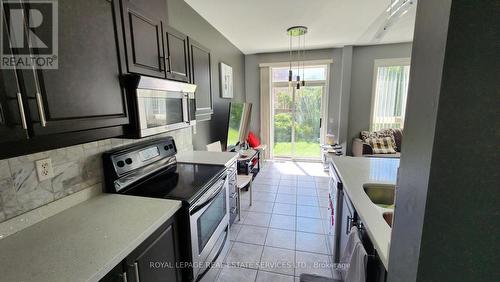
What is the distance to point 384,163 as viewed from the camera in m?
2.18

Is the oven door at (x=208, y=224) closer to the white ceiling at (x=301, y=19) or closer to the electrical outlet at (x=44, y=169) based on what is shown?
the electrical outlet at (x=44, y=169)

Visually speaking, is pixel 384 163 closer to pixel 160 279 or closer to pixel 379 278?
pixel 379 278

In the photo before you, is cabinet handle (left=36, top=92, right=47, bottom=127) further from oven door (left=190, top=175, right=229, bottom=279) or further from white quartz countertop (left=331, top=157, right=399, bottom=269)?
white quartz countertop (left=331, top=157, right=399, bottom=269)

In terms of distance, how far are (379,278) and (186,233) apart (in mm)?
1099

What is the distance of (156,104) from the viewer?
5.00 feet

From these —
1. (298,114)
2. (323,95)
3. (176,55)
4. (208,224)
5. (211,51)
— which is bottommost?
(208,224)

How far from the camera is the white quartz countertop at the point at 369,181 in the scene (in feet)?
3.12

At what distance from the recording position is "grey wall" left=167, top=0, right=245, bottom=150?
2.35 meters

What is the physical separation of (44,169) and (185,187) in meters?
0.79

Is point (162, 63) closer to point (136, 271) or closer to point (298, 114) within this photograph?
point (136, 271)

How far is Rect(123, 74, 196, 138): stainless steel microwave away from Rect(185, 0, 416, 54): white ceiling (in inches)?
55.3

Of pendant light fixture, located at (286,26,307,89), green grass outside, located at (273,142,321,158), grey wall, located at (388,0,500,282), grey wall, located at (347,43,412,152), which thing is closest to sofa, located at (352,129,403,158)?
grey wall, located at (347,43,412,152)

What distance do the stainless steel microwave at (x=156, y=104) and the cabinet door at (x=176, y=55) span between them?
140mm

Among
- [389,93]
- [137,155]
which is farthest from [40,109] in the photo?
[389,93]
